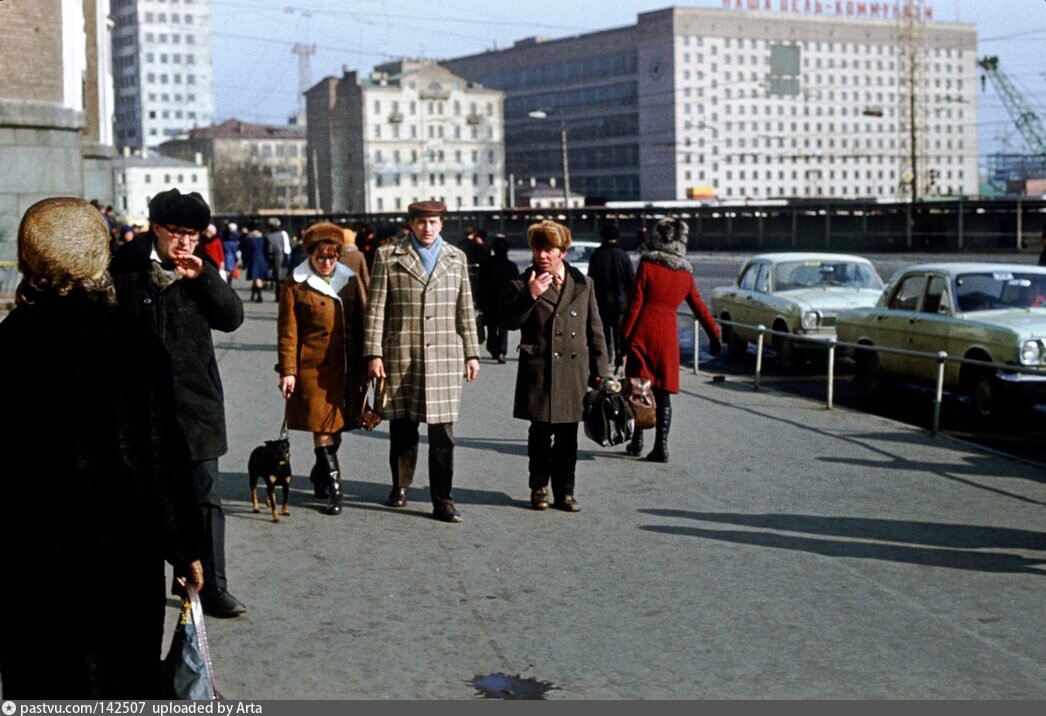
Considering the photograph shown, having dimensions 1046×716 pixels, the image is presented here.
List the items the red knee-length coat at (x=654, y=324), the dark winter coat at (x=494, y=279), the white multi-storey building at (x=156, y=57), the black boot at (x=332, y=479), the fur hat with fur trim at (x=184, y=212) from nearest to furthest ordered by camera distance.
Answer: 1. the fur hat with fur trim at (x=184, y=212)
2. the black boot at (x=332, y=479)
3. the red knee-length coat at (x=654, y=324)
4. the dark winter coat at (x=494, y=279)
5. the white multi-storey building at (x=156, y=57)

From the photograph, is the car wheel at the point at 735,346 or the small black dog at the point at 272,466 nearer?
the small black dog at the point at 272,466

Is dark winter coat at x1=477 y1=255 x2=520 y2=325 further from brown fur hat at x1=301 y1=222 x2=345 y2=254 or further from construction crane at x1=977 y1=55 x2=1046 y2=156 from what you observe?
construction crane at x1=977 y1=55 x2=1046 y2=156

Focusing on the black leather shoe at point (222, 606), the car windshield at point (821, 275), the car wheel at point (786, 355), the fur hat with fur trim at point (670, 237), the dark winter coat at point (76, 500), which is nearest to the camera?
the dark winter coat at point (76, 500)

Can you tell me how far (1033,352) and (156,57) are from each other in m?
191

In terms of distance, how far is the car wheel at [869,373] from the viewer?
17.0 meters

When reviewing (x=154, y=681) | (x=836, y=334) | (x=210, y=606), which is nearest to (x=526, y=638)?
(x=210, y=606)

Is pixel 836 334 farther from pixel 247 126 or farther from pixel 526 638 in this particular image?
pixel 247 126

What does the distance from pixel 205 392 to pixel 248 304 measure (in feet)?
94.7

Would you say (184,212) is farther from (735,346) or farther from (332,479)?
(735,346)

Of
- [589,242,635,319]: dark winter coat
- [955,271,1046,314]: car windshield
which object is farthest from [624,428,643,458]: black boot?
[955,271,1046,314]: car windshield

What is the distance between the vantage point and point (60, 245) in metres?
3.95

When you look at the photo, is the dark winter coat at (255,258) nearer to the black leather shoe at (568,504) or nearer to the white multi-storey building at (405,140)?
the black leather shoe at (568,504)

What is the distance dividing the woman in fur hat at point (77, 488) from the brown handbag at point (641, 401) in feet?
22.3

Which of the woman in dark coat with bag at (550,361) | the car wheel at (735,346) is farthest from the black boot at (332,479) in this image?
the car wheel at (735,346)
